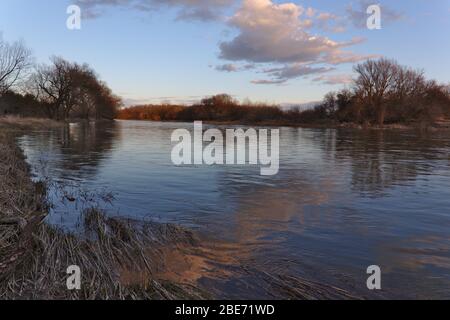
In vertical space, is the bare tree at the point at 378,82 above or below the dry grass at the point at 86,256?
above

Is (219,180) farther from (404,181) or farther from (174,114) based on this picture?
(174,114)

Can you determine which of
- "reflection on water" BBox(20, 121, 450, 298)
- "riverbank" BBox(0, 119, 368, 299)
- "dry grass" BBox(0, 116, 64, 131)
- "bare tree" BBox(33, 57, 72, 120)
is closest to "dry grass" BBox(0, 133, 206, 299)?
"riverbank" BBox(0, 119, 368, 299)

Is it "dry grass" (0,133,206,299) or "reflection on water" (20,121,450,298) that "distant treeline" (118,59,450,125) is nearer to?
"reflection on water" (20,121,450,298)

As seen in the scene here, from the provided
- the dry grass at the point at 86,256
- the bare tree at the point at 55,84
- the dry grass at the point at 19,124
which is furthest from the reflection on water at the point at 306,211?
the bare tree at the point at 55,84

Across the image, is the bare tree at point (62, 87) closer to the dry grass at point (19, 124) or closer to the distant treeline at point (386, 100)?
the dry grass at point (19, 124)

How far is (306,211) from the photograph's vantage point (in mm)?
10188

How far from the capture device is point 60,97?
7100 cm

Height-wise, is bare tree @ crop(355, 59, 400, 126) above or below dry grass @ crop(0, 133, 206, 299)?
above

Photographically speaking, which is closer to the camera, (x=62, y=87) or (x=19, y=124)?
(x=19, y=124)

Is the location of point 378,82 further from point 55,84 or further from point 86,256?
point 86,256

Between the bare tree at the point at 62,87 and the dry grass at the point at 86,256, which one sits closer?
the dry grass at the point at 86,256

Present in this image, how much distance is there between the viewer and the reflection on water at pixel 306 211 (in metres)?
6.67

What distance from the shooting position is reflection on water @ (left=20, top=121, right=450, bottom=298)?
21.9 ft

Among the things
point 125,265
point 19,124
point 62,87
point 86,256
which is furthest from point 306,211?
point 62,87
